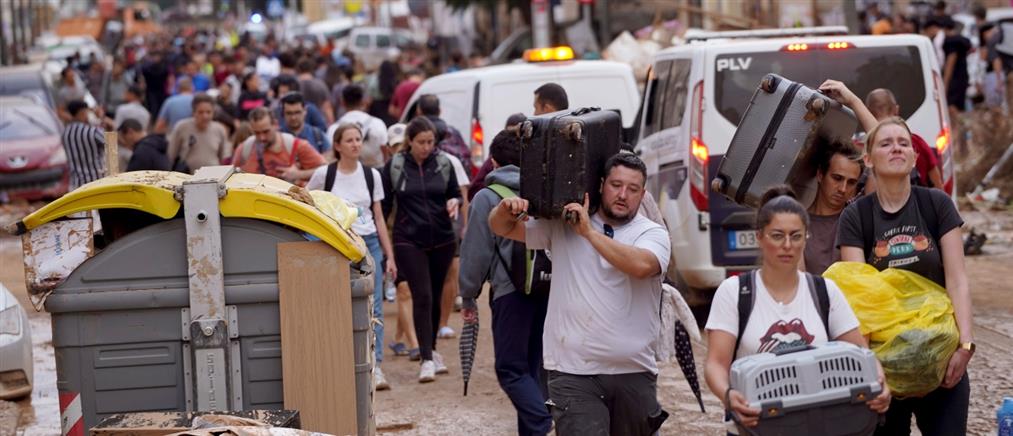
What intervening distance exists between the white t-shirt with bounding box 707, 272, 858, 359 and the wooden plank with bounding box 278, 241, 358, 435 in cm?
179

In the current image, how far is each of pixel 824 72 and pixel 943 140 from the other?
37.9 inches

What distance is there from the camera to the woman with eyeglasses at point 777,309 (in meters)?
4.76

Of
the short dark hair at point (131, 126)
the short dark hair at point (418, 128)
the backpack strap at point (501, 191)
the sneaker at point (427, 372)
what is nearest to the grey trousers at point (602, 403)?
the backpack strap at point (501, 191)

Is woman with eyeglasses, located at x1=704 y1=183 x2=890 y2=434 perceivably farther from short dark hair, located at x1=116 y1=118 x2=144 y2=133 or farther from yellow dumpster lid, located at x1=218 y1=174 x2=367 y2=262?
short dark hair, located at x1=116 y1=118 x2=144 y2=133

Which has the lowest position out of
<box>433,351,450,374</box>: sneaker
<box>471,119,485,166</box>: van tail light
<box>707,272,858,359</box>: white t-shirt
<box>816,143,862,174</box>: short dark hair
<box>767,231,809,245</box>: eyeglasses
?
<box>433,351,450,374</box>: sneaker

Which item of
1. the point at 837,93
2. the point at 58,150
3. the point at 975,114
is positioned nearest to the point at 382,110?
the point at 58,150

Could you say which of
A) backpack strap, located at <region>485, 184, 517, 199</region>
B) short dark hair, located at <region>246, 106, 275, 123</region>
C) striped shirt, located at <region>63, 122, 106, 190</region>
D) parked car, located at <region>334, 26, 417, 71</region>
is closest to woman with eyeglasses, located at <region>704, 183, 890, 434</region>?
backpack strap, located at <region>485, 184, 517, 199</region>

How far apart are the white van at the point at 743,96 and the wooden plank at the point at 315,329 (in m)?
4.61

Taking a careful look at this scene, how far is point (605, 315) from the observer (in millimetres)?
5617

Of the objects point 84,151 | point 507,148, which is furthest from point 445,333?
point 84,151

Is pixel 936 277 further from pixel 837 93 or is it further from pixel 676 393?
pixel 676 393

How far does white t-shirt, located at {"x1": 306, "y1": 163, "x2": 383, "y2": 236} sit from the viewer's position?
9.49 m

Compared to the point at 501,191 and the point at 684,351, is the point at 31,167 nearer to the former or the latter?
the point at 501,191

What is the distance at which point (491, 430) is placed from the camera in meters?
8.26
